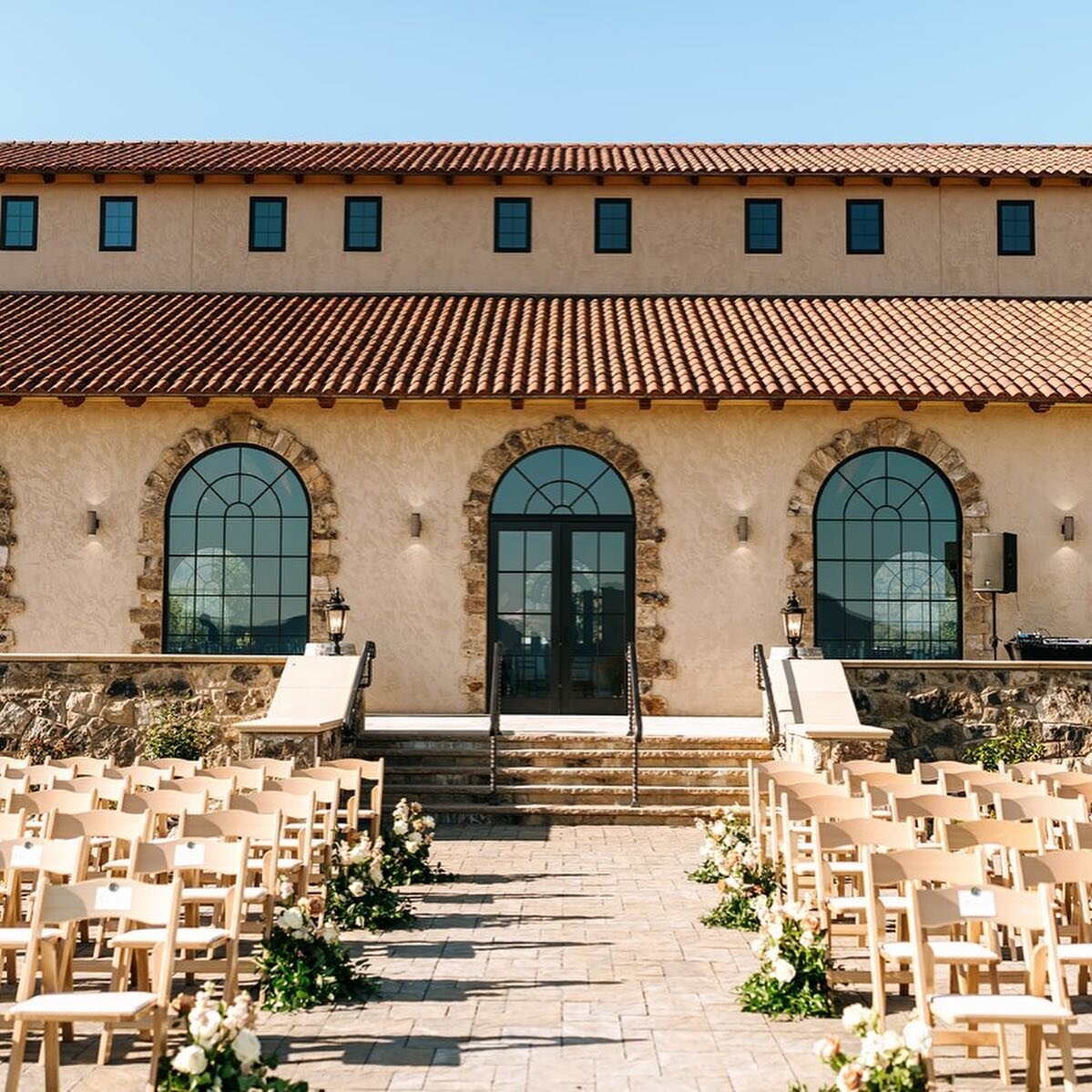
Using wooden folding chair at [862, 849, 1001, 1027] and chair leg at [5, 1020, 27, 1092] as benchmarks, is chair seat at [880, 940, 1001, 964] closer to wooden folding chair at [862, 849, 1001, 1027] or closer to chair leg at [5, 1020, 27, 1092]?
wooden folding chair at [862, 849, 1001, 1027]

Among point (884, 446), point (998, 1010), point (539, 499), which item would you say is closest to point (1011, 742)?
point (884, 446)

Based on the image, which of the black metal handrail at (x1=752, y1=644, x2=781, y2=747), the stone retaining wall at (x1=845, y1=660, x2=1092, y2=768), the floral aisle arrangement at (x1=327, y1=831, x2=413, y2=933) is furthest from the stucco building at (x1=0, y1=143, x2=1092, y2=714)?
the floral aisle arrangement at (x1=327, y1=831, x2=413, y2=933)

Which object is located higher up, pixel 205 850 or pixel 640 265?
pixel 640 265

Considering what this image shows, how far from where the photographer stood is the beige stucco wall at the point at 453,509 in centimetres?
1792

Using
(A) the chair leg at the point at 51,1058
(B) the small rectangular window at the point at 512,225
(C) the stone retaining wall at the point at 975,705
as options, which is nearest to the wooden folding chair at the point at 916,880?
(A) the chair leg at the point at 51,1058

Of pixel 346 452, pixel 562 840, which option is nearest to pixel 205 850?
pixel 562 840

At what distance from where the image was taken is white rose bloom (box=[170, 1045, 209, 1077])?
16.4 feet

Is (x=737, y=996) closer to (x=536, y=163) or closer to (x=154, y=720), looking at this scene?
(x=154, y=720)

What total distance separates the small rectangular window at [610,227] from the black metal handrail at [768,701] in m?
7.63

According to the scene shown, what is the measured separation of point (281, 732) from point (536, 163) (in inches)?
472

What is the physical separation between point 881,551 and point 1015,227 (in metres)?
6.93

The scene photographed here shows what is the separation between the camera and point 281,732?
1384 cm

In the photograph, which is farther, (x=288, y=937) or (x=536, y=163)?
(x=536, y=163)

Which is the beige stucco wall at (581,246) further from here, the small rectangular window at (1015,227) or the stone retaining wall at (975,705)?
the stone retaining wall at (975,705)
